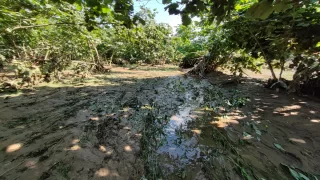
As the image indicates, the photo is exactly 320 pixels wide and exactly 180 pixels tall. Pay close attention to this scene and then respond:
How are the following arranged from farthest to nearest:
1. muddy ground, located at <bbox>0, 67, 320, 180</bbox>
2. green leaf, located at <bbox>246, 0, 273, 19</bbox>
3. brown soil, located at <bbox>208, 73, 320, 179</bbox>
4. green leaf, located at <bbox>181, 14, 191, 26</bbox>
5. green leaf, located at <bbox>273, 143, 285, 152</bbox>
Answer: green leaf, located at <bbox>273, 143, 285, 152</bbox> → brown soil, located at <bbox>208, 73, 320, 179</bbox> → muddy ground, located at <bbox>0, 67, 320, 180</bbox> → green leaf, located at <bbox>181, 14, 191, 26</bbox> → green leaf, located at <bbox>246, 0, 273, 19</bbox>

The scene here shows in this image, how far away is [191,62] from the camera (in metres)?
12.5

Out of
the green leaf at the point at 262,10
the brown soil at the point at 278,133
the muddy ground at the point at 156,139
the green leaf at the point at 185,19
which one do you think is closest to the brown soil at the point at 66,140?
the muddy ground at the point at 156,139

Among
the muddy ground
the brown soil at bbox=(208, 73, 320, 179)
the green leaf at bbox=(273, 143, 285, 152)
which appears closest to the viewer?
the muddy ground

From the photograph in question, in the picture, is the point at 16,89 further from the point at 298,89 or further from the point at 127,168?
the point at 298,89

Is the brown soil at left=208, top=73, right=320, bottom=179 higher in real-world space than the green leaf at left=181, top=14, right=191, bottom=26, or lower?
lower

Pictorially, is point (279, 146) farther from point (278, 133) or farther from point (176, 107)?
point (176, 107)

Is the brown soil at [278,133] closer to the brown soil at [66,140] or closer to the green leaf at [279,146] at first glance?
the green leaf at [279,146]

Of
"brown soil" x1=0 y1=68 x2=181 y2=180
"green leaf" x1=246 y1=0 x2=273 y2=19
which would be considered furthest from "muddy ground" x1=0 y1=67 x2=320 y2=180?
"green leaf" x1=246 y1=0 x2=273 y2=19

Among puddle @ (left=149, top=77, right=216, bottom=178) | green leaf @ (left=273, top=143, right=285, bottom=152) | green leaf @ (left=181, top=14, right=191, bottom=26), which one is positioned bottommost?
puddle @ (left=149, top=77, right=216, bottom=178)

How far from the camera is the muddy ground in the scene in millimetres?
1984

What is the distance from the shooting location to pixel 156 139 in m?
2.67

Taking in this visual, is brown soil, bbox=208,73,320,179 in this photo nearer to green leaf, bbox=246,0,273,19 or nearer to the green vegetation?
the green vegetation

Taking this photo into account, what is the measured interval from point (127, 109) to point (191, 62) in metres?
9.29

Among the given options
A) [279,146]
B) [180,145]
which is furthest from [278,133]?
[180,145]
